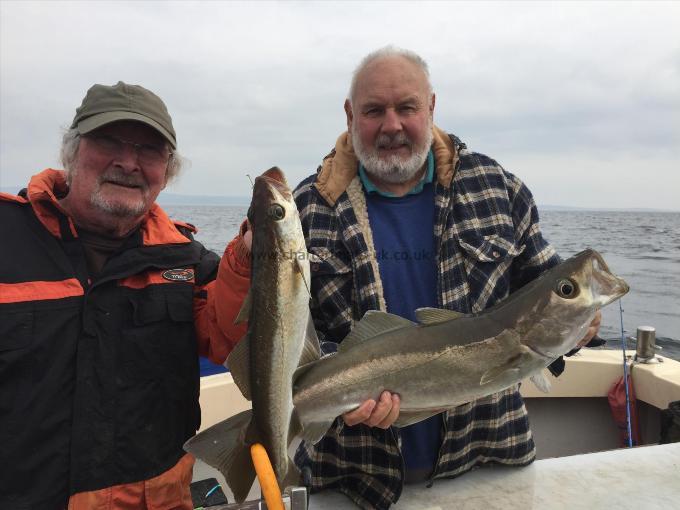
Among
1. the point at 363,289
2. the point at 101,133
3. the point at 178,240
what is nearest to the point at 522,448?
the point at 363,289

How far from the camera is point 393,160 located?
310 cm

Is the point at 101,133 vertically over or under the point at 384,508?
over

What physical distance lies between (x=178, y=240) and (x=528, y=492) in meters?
2.58

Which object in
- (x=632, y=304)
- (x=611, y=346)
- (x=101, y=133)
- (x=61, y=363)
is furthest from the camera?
(x=632, y=304)

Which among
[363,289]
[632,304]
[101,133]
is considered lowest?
[632,304]

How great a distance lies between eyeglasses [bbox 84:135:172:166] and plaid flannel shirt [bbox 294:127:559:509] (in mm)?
917

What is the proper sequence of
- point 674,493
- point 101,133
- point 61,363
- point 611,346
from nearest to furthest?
point 61,363 → point 674,493 → point 101,133 → point 611,346

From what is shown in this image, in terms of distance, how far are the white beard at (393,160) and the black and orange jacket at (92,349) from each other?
1.08 m

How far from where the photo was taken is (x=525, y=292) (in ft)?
7.75

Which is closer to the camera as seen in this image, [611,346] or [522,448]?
[522,448]

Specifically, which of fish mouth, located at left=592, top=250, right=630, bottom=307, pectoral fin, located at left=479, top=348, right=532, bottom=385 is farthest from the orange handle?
fish mouth, located at left=592, top=250, right=630, bottom=307

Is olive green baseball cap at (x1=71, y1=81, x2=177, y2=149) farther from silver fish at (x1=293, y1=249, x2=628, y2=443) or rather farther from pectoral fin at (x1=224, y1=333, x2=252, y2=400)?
silver fish at (x1=293, y1=249, x2=628, y2=443)

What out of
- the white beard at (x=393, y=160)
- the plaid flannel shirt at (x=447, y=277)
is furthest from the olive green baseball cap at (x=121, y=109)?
the white beard at (x=393, y=160)

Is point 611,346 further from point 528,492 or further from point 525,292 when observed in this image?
point 525,292
